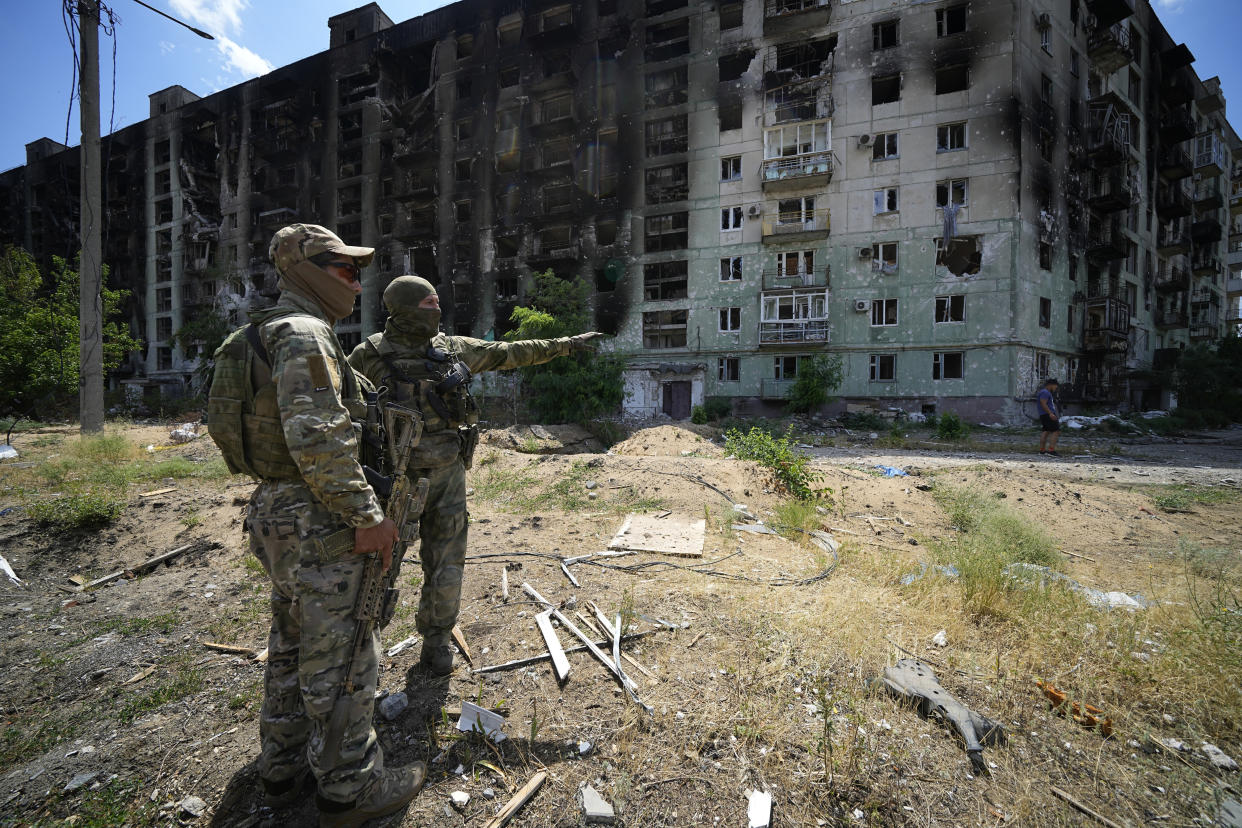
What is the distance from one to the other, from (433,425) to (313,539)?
3.80 ft

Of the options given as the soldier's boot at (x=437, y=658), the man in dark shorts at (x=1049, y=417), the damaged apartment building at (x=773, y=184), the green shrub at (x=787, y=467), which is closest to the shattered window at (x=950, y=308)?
the damaged apartment building at (x=773, y=184)

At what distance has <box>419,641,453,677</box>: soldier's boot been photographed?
2.96 metres

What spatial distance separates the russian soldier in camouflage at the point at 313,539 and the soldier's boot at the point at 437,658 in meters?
0.80

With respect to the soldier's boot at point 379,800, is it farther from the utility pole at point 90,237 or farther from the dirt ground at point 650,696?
the utility pole at point 90,237

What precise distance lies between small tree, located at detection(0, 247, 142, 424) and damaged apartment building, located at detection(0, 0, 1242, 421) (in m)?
12.2

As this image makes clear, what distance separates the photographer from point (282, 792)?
6.91 feet

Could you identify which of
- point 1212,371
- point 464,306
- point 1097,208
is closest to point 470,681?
point 464,306

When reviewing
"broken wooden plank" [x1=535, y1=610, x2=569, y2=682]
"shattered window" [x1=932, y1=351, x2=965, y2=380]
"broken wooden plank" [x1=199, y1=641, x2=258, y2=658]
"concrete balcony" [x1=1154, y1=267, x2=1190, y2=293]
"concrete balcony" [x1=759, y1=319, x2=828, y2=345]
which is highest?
"concrete balcony" [x1=1154, y1=267, x2=1190, y2=293]

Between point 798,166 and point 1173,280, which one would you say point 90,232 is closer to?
point 798,166

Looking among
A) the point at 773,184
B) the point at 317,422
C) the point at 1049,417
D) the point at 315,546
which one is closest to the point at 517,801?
the point at 315,546

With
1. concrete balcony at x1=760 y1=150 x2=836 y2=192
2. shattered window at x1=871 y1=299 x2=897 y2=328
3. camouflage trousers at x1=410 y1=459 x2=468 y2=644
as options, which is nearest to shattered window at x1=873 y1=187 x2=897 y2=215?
concrete balcony at x1=760 y1=150 x2=836 y2=192

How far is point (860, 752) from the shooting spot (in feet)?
7.53

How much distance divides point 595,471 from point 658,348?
56.3 ft

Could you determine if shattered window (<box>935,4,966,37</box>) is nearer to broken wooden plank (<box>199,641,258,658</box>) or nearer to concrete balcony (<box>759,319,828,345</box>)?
concrete balcony (<box>759,319,828,345</box>)
